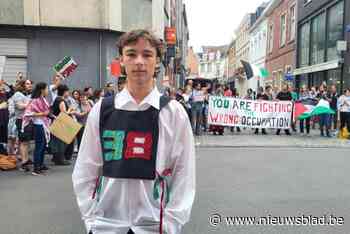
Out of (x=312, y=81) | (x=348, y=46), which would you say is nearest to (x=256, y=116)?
(x=348, y=46)

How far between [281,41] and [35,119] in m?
30.0

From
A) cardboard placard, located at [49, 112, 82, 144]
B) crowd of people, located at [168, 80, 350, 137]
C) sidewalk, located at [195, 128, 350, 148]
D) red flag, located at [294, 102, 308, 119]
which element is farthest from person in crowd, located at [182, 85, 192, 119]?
cardboard placard, located at [49, 112, 82, 144]

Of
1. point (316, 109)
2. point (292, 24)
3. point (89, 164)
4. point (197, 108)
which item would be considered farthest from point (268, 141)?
point (292, 24)

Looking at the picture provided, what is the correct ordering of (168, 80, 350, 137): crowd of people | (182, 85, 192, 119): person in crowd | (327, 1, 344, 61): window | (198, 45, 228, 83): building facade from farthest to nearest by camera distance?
(198, 45, 228, 83): building facade, (327, 1, 344, 61): window, (182, 85, 192, 119): person in crowd, (168, 80, 350, 137): crowd of people

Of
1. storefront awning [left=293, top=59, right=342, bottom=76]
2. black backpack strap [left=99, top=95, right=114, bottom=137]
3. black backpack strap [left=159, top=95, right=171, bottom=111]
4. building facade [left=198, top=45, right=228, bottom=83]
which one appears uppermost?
building facade [left=198, top=45, right=228, bottom=83]

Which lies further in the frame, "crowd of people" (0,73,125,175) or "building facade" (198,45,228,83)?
"building facade" (198,45,228,83)

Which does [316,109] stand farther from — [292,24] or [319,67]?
[292,24]

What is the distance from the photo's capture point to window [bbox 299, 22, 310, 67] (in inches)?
1051

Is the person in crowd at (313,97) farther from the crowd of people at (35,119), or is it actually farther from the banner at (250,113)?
the crowd of people at (35,119)

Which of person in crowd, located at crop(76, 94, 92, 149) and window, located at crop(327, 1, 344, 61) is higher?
window, located at crop(327, 1, 344, 61)

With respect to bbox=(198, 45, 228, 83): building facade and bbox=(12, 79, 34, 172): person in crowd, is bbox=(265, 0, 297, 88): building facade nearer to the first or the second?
bbox=(12, 79, 34, 172): person in crowd

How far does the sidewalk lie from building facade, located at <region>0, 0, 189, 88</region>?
5357mm

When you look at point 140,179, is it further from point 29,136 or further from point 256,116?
point 256,116

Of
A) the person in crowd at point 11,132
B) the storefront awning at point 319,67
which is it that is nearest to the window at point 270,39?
the storefront awning at point 319,67
